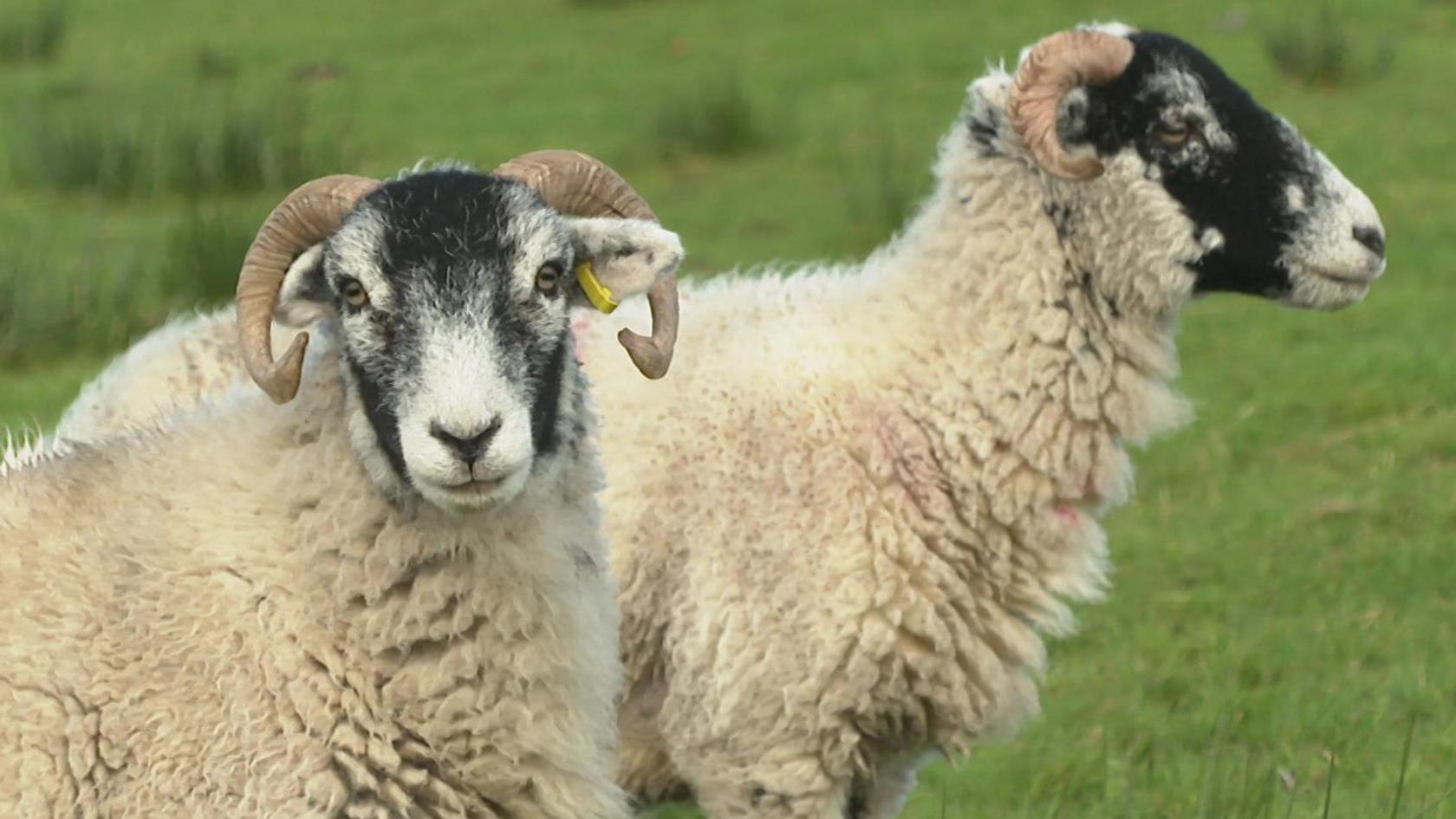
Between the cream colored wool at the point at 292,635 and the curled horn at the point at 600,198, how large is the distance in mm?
154

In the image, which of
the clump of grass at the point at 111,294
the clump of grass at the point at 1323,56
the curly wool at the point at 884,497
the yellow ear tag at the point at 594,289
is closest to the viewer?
the yellow ear tag at the point at 594,289

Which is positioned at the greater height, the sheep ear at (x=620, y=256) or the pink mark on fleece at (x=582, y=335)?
the sheep ear at (x=620, y=256)

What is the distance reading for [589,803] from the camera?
3.41 metres

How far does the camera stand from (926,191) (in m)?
9.79

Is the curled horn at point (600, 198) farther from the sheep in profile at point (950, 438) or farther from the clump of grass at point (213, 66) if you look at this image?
the clump of grass at point (213, 66)

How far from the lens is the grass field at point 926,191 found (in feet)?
17.7

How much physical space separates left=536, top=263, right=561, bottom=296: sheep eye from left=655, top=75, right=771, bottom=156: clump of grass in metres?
7.59

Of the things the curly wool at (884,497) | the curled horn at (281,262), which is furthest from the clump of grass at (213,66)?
the curled horn at (281,262)

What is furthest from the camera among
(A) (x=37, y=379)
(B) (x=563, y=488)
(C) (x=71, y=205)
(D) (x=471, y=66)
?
(D) (x=471, y=66)

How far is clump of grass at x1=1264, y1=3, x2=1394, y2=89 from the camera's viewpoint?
11.3 meters

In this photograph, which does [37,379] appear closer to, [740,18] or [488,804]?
[488,804]

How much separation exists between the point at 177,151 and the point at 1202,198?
666cm

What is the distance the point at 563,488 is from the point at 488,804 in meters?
0.52

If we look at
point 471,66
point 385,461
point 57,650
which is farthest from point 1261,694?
point 471,66
